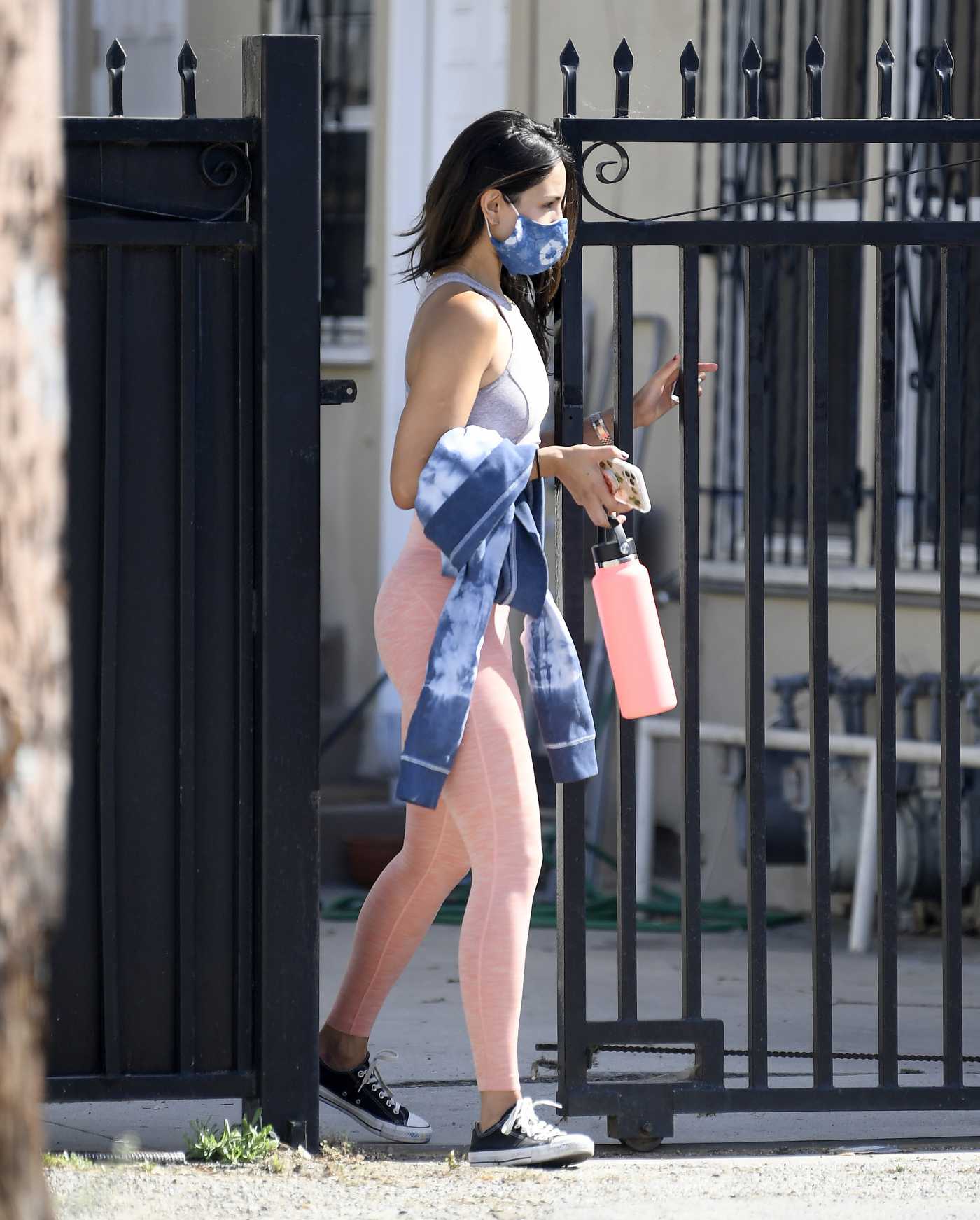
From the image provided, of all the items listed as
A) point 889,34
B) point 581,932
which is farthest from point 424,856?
point 889,34

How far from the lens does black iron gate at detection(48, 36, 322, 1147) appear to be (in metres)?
3.48

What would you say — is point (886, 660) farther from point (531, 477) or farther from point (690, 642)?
point (531, 477)

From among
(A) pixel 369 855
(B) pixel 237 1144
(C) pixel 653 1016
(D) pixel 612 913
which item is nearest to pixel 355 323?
(A) pixel 369 855

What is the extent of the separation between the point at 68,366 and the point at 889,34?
14.7 feet

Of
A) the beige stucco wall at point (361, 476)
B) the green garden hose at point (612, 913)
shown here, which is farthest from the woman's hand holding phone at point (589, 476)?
the beige stucco wall at point (361, 476)

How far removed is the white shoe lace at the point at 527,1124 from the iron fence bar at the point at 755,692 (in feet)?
1.48

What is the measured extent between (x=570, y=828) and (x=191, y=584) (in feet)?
2.92

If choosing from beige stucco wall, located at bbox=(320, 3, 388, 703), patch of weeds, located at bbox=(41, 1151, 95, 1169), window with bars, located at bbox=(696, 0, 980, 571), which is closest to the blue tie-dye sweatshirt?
patch of weeds, located at bbox=(41, 1151, 95, 1169)

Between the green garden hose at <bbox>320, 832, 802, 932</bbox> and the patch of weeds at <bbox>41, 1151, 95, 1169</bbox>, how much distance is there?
3.27 metres

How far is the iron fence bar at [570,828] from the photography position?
370 cm

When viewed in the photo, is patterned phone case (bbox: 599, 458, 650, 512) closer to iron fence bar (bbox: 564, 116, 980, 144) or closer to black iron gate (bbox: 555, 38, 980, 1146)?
black iron gate (bbox: 555, 38, 980, 1146)

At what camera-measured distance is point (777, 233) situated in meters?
3.70

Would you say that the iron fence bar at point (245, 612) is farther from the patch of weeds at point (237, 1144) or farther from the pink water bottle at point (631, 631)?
the pink water bottle at point (631, 631)

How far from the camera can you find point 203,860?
3537mm
